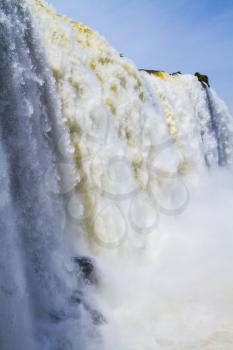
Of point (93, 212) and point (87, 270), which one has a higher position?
point (93, 212)

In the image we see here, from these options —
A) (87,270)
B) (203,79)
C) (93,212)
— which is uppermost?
(203,79)

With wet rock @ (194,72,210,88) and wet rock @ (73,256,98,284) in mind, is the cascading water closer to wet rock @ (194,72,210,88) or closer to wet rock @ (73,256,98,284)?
wet rock @ (73,256,98,284)

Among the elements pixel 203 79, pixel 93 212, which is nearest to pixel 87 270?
pixel 93 212

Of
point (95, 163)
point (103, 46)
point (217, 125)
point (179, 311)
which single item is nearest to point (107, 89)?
point (103, 46)

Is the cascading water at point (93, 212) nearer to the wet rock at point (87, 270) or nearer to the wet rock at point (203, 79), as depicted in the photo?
the wet rock at point (87, 270)

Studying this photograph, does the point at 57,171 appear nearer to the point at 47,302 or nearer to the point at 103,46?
the point at 47,302

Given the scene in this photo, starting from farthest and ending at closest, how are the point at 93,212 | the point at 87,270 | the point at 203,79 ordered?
the point at 203,79 → the point at 93,212 → the point at 87,270

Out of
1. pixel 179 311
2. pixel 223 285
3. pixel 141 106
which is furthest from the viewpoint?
pixel 141 106

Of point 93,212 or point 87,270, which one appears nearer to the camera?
point 87,270

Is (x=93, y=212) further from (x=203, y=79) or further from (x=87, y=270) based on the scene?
(x=203, y=79)
